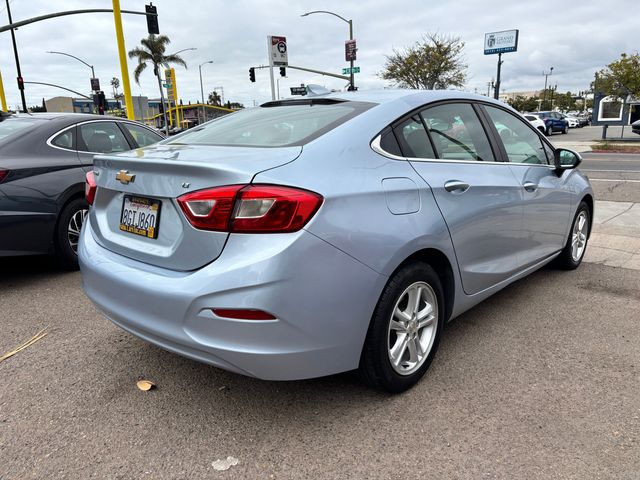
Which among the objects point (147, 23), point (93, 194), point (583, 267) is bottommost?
point (583, 267)

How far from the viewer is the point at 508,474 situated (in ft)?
6.81

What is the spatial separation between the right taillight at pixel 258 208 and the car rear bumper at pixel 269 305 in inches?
1.9

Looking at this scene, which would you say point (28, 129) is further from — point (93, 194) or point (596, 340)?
point (596, 340)

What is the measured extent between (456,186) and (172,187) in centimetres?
153

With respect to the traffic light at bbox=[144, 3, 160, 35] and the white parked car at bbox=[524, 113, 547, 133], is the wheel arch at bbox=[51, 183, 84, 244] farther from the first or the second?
the white parked car at bbox=[524, 113, 547, 133]

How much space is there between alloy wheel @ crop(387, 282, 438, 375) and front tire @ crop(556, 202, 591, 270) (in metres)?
2.36

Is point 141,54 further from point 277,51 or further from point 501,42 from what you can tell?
point 501,42

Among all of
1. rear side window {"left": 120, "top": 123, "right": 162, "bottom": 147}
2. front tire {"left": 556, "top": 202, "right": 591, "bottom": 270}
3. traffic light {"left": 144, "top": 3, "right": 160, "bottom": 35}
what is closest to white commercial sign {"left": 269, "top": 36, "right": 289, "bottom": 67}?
traffic light {"left": 144, "top": 3, "right": 160, "bottom": 35}

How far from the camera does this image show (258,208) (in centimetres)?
205

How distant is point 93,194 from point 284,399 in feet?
5.49

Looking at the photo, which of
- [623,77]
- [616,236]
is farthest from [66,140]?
[623,77]

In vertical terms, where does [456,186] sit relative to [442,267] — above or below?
above

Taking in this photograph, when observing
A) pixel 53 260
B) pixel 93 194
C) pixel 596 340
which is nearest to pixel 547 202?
pixel 596 340

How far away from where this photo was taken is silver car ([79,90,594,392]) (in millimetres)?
2059
